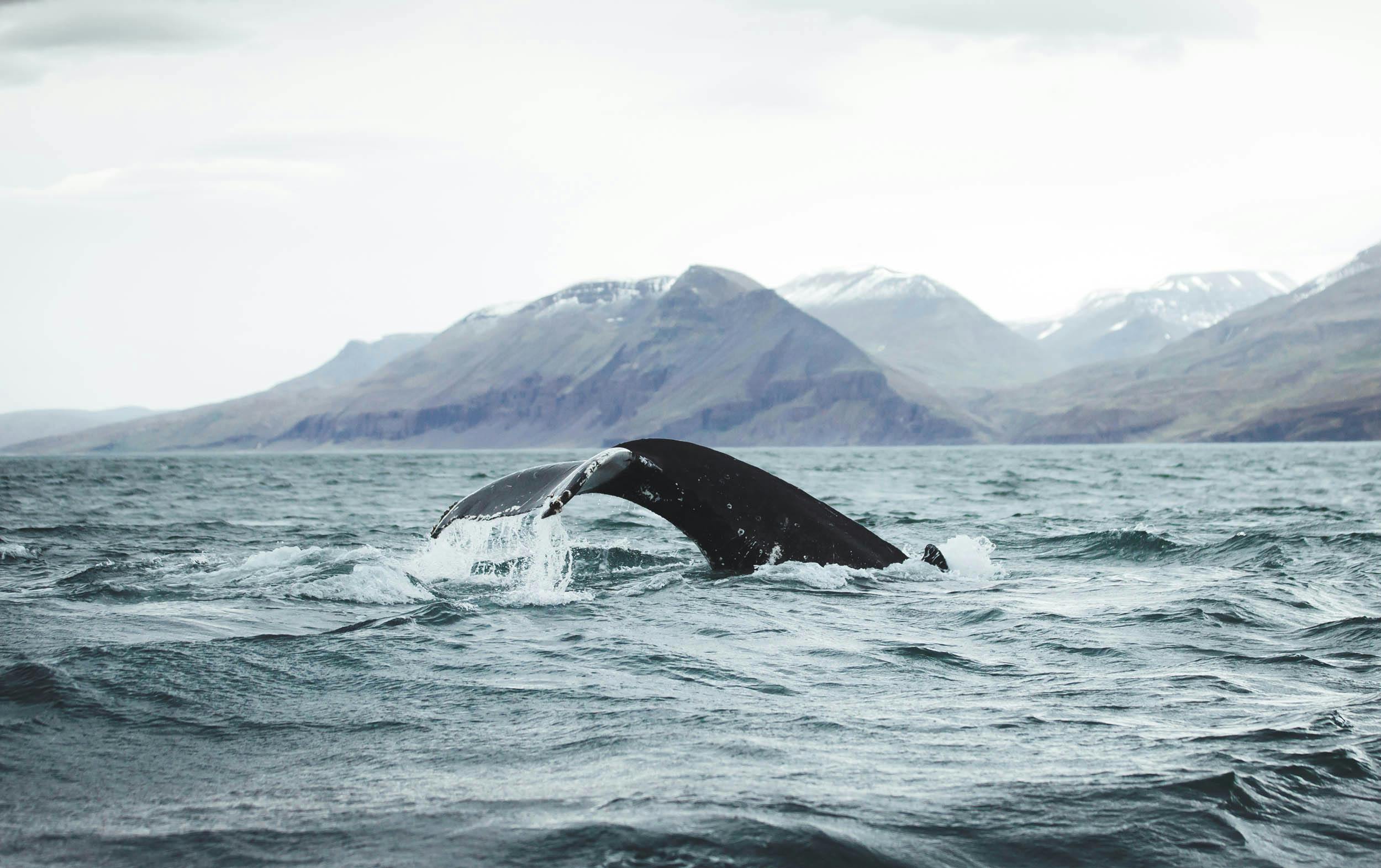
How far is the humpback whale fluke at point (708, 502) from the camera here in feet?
25.4

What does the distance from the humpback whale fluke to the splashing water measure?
19.2 inches

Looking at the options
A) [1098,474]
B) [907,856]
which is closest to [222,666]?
[907,856]

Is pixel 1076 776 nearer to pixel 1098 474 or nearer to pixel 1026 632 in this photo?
pixel 1026 632

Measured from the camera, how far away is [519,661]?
273 inches

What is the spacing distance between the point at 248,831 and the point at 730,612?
5.08 m

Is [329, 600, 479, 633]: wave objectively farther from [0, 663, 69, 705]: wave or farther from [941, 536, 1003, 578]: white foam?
[941, 536, 1003, 578]: white foam

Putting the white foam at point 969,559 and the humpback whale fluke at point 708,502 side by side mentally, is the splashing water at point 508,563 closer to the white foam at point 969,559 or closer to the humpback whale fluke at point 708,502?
the humpback whale fluke at point 708,502

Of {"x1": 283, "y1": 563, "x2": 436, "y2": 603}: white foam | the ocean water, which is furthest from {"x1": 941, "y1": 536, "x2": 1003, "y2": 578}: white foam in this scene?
{"x1": 283, "y1": 563, "x2": 436, "y2": 603}: white foam

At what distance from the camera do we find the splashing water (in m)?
Result: 9.51

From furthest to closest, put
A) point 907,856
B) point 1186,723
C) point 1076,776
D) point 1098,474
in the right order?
point 1098,474
point 1186,723
point 1076,776
point 907,856

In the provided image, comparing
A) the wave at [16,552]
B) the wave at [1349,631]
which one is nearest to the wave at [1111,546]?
the wave at [1349,631]

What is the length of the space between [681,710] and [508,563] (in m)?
6.73

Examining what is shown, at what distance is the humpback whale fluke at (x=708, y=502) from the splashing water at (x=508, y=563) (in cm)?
49

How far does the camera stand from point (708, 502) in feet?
30.2
